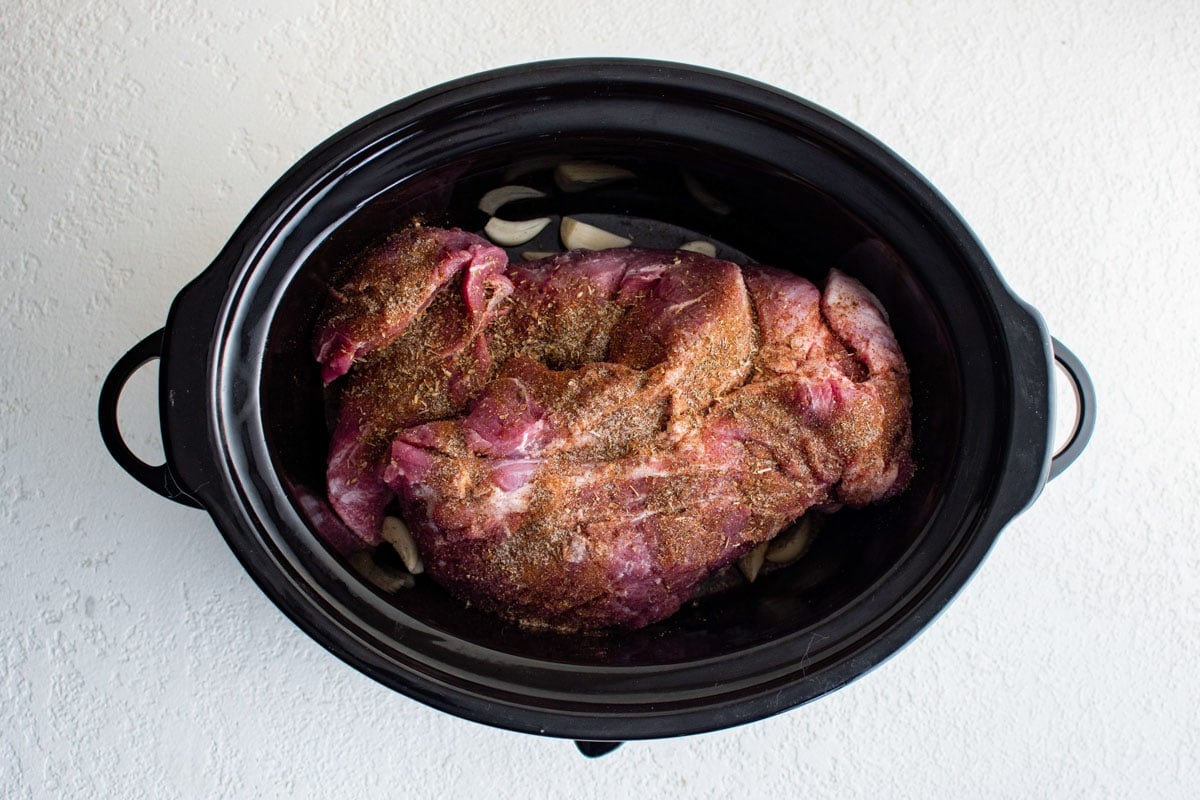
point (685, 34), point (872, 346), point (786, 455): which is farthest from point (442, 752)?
point (685, 34)

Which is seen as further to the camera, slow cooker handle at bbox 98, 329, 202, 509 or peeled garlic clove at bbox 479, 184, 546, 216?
peeled garlic clove at bbox 479, 184, 546, 216

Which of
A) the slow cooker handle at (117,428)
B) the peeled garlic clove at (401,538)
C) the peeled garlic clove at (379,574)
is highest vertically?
the slow cooker handle at (117,428)

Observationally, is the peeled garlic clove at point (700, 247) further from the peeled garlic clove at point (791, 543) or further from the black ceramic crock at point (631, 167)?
the peeled garlic clove at point (791, 543)

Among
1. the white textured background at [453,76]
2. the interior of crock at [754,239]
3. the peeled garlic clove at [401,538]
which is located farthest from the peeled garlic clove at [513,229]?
the peeled garlic clove at [401,538]

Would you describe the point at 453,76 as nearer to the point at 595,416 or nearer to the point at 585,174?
the point at 585,174

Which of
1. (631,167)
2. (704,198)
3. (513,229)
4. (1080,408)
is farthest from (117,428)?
(1080,408)

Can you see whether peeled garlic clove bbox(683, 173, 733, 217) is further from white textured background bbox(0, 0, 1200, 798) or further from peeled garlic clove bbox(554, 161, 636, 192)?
white textured background bbox(0, 0, 1200, 798)

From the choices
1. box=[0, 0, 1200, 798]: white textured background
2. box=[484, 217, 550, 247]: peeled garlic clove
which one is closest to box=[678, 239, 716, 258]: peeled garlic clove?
box=[484, 217, 550, 247]: peeled garlic clove

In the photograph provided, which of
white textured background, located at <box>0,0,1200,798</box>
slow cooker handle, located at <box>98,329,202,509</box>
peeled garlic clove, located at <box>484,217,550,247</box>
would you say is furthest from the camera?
white textured background, located at <box>0,0,1200,798</box>
